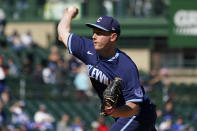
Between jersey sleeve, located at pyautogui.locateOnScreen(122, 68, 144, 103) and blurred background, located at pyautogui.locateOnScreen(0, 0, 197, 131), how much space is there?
7954 mm

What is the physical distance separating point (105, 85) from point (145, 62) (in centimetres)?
1468

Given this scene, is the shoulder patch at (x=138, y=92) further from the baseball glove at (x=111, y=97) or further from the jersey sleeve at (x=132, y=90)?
the baseball glove at (x=111, y=97)

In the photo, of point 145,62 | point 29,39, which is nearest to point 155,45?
A: point 145,62

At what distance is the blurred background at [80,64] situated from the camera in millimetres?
16328

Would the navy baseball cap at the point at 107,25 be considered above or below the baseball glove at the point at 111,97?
above

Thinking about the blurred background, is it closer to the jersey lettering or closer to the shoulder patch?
the jersey lettering

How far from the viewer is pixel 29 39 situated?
19.6m

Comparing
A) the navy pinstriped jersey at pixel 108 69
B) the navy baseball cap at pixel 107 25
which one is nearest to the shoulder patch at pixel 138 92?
the navy pinstriped jersey at pixel 108 69

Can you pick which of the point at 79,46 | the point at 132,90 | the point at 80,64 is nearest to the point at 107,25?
the point at 79,46

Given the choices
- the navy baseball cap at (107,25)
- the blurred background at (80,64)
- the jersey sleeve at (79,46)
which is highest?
the navy baseball cap at (107,25)

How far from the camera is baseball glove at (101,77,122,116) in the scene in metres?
5.91

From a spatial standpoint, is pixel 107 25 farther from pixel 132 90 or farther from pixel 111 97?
pixel 111 97

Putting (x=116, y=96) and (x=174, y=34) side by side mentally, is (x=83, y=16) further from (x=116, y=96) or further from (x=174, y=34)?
(x=116, y=96)

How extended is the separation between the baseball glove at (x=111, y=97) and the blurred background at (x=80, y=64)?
8254 mm
